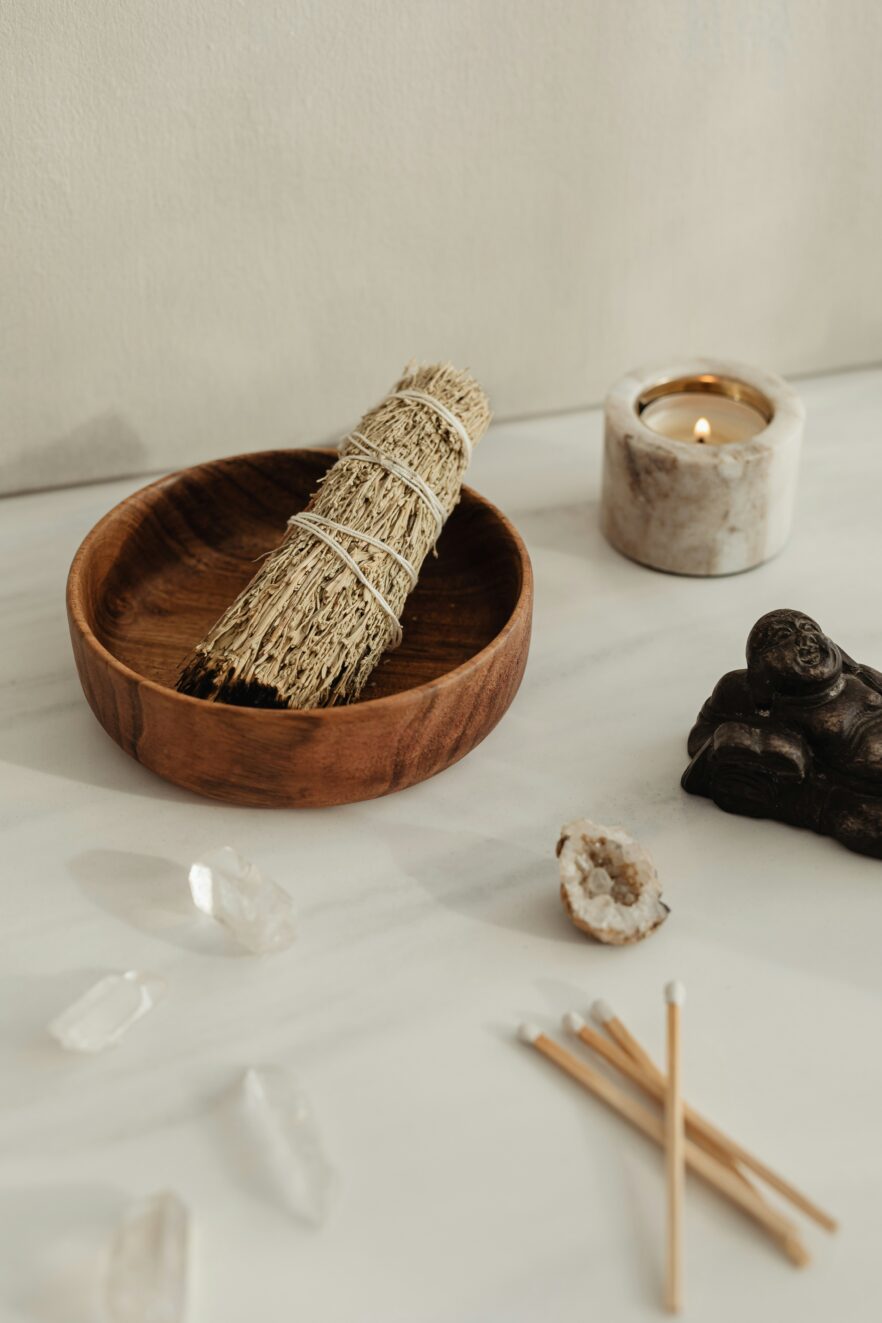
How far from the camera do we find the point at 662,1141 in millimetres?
539

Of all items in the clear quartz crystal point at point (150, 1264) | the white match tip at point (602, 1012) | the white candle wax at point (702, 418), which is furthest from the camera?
the white candle wax at point (702, 418)

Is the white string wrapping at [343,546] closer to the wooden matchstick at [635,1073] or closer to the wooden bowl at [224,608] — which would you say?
the wooden bowl at [224,608]

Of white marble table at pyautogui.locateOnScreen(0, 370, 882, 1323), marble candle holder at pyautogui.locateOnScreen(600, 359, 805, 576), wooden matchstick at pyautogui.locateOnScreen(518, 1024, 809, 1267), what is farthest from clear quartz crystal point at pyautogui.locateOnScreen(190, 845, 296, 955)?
marble candle holder at pyautogui.locateOnScreen(600, 359, 805, 576)

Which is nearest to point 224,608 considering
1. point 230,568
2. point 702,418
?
point 230,568

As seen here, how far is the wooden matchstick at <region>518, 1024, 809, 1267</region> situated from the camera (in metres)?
0.50

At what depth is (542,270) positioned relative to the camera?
1021 millimetres

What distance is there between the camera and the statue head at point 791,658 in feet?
2.16

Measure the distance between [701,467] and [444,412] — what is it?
18 centimetres

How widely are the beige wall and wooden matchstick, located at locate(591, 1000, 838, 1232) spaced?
0.61 metres

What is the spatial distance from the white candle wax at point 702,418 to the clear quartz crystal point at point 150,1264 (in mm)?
607

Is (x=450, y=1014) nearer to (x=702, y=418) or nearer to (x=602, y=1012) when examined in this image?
(x=602, y=1012)

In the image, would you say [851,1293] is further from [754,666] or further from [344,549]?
[344,549]

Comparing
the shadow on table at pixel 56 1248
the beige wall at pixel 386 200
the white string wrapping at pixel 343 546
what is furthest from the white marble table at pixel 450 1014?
the beige wall at pixel 386 200

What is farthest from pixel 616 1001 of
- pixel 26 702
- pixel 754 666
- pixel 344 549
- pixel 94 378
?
pixel 94 378
